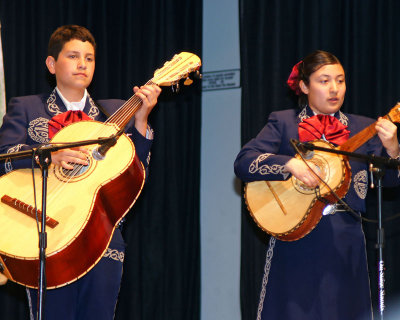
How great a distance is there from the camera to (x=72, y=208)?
310 cm

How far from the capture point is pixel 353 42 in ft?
15.1

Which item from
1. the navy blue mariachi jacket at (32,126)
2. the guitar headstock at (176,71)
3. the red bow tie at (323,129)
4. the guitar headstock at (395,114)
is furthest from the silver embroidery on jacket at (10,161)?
the guitar headstock at (395,114)

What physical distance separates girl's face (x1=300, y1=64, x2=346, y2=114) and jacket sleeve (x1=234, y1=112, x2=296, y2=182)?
A: 0.21 meters

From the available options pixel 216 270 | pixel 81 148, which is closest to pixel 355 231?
pixel 81 148

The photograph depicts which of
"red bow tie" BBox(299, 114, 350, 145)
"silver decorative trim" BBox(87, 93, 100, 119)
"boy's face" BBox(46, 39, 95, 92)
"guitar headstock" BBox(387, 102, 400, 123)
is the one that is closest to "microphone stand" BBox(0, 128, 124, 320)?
"silver decorative trim" BBox(87, 93, 100, 119)

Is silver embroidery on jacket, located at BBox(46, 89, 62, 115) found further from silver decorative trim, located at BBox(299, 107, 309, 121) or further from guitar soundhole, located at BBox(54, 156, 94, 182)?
silver decorative trim, located at BBox(299, 107, 309, 121)

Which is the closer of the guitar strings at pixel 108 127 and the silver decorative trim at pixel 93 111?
the guitar strings at pixel 108 127

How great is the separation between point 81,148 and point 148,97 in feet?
1.38

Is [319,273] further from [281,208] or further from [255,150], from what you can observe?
[255,150]

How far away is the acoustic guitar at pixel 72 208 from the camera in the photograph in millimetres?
3025

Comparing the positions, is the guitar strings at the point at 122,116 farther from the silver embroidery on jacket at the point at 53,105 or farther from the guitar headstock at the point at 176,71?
the silver embroidery on jacket at the point at 53,105

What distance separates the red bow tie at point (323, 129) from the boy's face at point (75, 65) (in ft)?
3.79

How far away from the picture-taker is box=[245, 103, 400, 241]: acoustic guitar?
3.38 metres

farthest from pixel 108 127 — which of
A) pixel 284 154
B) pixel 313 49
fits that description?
pixel 313 49
